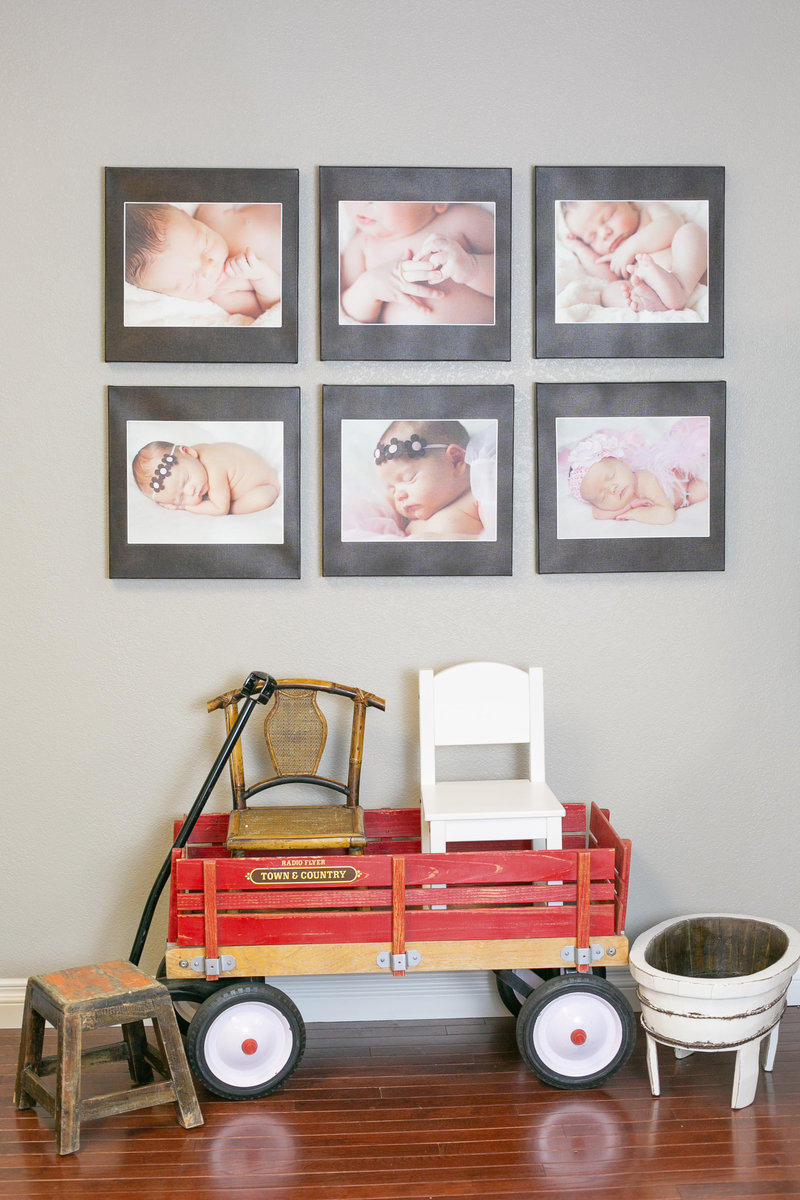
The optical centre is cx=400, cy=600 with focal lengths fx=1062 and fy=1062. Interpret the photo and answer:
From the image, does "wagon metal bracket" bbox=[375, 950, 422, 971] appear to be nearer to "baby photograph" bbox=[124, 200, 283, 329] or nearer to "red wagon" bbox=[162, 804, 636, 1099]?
"red wagon" bbox=[162, 804, 636, 1099]

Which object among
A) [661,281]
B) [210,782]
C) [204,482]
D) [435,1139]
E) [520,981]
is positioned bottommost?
[435,1139]

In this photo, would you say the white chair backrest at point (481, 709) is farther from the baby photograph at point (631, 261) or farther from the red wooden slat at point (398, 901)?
the baby photograph at point (631, 261)

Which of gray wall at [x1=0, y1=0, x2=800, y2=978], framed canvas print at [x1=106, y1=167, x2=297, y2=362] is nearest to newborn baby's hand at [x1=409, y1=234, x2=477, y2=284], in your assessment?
gray wall at [x1=0, y1=0, x2=800, y2=978]

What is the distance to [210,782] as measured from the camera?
2.76m

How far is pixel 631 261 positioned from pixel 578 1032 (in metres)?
2.07

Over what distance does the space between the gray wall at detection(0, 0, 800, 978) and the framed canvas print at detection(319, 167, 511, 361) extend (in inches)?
2.5

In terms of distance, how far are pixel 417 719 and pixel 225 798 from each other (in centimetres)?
60

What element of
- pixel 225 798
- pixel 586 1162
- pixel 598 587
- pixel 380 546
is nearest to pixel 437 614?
pixel 380 546

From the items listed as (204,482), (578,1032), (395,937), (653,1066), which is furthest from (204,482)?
(653,1066)

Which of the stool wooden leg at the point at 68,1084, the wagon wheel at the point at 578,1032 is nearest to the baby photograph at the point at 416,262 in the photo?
the wagon wheel at the point at 578,1032

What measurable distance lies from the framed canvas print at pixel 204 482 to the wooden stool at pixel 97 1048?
1094mm

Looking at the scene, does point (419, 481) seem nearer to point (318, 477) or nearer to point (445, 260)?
point (318, 477)

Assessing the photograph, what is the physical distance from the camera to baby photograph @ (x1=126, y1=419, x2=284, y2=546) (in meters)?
2.98

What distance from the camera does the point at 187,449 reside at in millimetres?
2982
